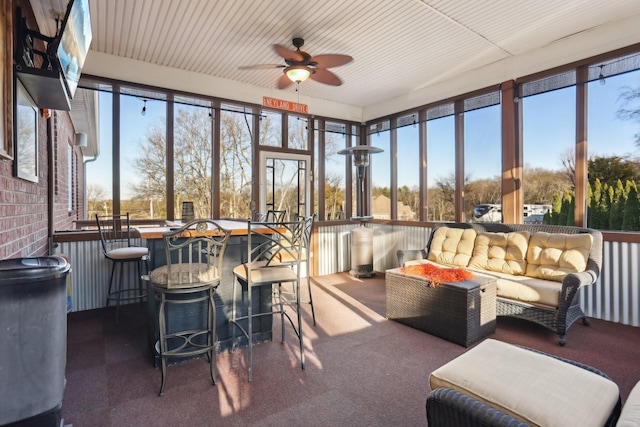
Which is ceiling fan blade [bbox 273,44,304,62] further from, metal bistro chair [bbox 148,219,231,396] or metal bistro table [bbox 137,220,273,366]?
metal bistro chair [bbox 148,219,231,396]

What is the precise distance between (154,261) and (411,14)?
3488 mm

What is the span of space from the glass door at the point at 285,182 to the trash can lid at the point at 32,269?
12.9ft

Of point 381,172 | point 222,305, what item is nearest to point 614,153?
point 381,172

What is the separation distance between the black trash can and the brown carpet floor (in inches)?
36.8

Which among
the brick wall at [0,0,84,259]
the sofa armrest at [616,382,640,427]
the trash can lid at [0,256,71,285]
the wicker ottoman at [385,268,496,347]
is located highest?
the brick wall at [0,0,84,259]

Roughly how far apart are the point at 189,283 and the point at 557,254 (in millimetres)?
3716

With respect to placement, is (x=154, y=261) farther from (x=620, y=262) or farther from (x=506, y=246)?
(x=620, y=262)

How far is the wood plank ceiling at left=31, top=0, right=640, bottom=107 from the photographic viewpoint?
3289 mm

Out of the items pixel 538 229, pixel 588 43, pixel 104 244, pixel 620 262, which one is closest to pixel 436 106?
pixel 588 43

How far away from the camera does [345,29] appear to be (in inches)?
148

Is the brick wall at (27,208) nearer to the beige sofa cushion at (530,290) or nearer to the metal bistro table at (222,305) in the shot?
the metal bistro table at (222,305)

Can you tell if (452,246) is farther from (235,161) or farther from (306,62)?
(235,161)

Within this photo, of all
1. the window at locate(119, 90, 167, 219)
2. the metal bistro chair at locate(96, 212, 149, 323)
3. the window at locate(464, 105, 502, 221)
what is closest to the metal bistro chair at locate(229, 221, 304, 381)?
the metal bistro chair at locate(96, 212, 149, 323)

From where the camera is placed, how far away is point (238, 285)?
301cm
